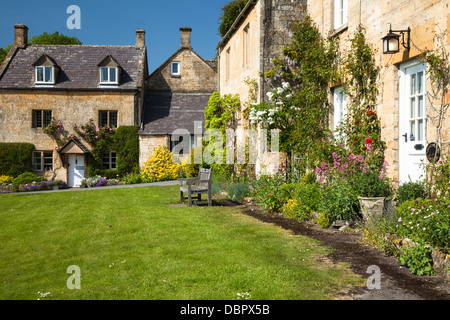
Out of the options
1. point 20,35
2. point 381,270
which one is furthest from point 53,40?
point 381,270

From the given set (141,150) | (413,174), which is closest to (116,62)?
(141,150)

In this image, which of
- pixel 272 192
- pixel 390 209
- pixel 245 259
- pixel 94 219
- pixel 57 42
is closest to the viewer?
pixel 245 259

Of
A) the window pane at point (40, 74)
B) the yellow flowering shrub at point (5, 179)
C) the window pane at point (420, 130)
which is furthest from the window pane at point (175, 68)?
the window pane at point (420, 130)

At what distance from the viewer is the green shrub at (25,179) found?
78.5 feet

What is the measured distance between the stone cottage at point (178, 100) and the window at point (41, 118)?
6280 millimetres

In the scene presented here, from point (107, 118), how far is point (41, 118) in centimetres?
429

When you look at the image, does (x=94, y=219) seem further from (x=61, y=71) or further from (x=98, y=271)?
(x=61, y=71)

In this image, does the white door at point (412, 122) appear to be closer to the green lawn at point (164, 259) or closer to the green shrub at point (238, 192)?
the green lawn at point (164, 259)

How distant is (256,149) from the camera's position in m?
14.5

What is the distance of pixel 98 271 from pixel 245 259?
6.52ft

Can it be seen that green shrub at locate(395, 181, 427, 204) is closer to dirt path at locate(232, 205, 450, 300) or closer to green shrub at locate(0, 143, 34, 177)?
dirt path at locate(232, 205, 450, 300)

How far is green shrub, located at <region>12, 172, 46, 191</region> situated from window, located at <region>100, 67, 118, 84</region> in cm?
750

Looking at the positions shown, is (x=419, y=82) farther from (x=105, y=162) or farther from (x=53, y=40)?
(x=53, y=40)

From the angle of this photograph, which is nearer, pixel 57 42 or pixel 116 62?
pixel 116 62
